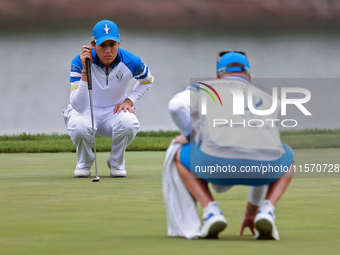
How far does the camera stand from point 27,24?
14.0m

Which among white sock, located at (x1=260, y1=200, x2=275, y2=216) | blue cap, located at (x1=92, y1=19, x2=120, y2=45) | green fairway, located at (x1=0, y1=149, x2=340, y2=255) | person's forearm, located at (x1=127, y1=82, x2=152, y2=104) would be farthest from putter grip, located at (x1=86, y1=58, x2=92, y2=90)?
white sock, located at (x1=260, y1=200, x2=275, y2=216)

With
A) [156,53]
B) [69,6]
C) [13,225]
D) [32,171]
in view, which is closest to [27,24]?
[69,6]

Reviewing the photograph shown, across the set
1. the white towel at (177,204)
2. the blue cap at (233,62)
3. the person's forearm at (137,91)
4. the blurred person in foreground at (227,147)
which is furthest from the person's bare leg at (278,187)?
the person's forearm at (137,91)

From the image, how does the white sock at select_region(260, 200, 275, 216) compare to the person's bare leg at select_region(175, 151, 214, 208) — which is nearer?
the white sock at select_region(260, 200, 275, 216)

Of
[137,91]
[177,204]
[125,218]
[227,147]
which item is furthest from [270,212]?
[137,91]

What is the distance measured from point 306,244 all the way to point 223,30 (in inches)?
472

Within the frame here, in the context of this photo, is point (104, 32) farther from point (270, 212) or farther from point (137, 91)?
point (270, 212)

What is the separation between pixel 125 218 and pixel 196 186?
2.86ft

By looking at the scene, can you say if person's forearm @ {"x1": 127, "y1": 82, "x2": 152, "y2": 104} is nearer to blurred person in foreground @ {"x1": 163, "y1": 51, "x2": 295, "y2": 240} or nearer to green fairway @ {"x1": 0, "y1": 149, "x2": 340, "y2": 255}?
green fairway @ {"x1": 0, "y1": 149, "x2": 340, "y2": 255}

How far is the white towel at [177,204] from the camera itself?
3047mm

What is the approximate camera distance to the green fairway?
275cm

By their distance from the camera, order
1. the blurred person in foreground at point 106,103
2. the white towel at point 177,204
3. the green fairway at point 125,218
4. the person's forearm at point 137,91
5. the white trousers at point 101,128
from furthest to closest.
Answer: the person's forearm at point 137,91, the white trousers at point 101,128, the blurred person in foreground at point 106,103, the white towel at point 177,204, the green fairway at point 125,218

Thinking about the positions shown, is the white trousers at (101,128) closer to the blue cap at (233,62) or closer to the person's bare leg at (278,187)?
the blue cap at (233,62)

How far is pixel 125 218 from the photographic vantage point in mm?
3729
